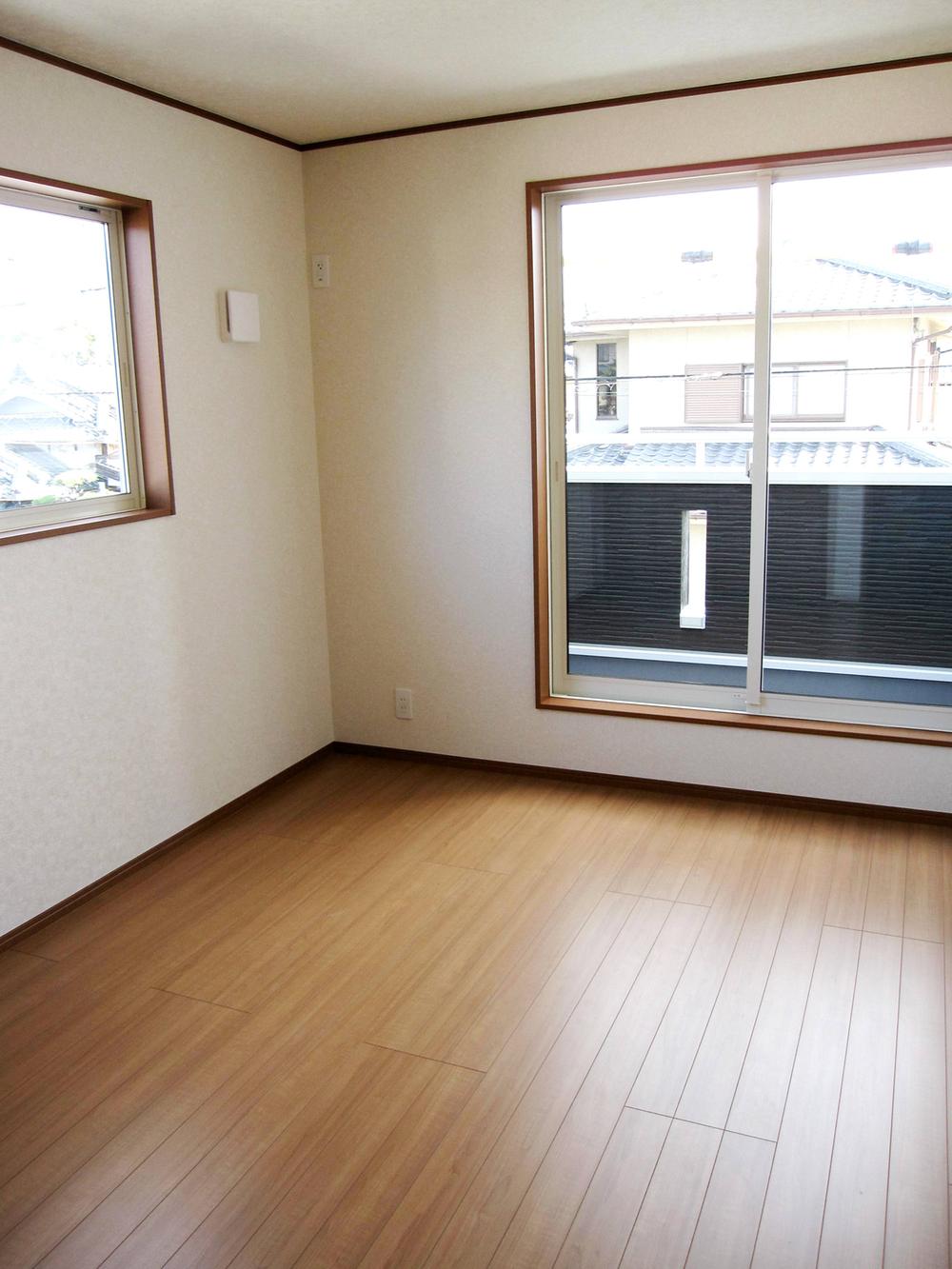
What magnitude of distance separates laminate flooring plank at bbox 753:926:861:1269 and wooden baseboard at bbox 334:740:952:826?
911 mm

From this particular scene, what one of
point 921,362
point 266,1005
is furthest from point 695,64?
point 266,1005

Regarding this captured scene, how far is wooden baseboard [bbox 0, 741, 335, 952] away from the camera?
10.2ft

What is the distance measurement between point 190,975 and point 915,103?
333cm

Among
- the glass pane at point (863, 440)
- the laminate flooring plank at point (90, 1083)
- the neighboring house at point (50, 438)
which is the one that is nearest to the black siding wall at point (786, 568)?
the glass pane at point (863, 440)

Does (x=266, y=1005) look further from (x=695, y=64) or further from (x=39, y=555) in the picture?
(x=695, y=64)

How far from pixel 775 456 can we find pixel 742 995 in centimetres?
189

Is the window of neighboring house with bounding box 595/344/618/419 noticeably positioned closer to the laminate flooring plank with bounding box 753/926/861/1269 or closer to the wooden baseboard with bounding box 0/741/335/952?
the wooden baseboard with bounding box 0/741/335/952

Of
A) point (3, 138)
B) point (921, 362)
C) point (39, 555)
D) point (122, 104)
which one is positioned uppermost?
point (122, 104)

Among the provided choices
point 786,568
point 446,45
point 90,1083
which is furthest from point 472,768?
point 446,45

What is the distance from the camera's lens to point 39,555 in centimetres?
305

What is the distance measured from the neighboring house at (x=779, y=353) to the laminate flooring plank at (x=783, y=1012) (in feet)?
4.97

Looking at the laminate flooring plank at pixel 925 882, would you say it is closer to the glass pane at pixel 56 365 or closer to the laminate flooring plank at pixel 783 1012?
the laminate flooring plank at pixel 783 1012

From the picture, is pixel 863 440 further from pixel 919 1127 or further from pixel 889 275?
pixel 919 1127

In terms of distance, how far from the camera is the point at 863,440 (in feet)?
11.9
